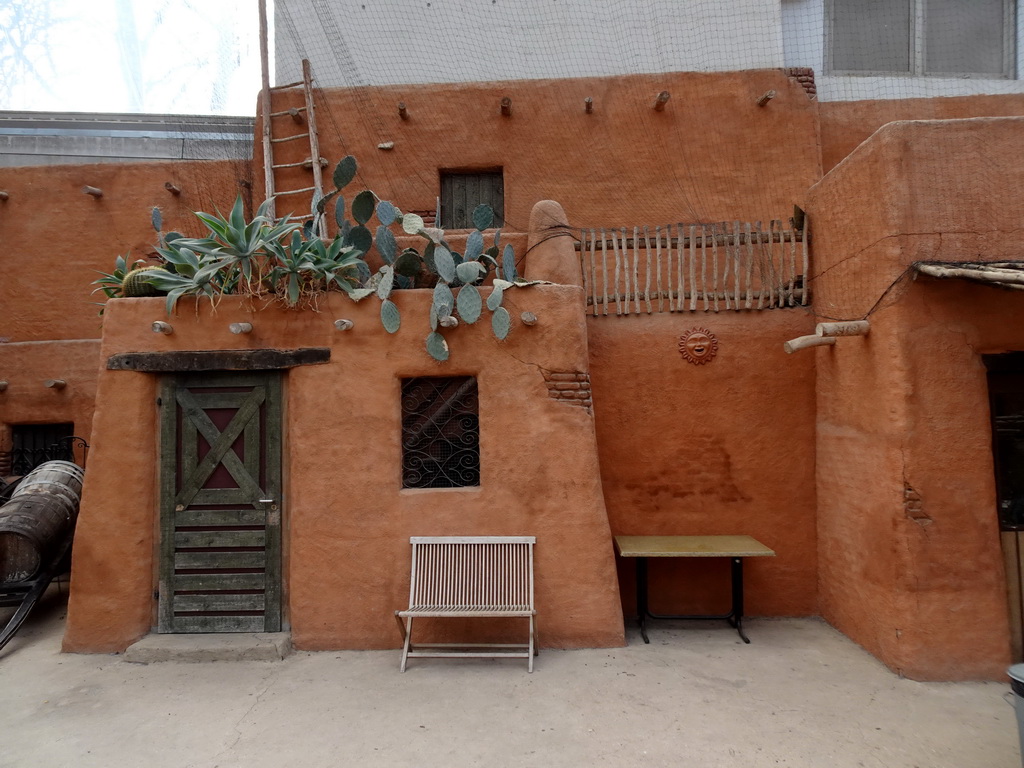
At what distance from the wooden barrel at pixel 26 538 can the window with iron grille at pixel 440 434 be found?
136 inches

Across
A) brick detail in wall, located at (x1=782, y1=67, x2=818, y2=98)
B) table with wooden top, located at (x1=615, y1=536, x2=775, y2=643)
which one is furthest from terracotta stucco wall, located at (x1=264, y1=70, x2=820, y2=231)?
table with wooden top, located at (x1=615, y1=536, x2=775, y2=643)

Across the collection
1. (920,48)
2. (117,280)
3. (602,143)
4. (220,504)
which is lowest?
(220,504)

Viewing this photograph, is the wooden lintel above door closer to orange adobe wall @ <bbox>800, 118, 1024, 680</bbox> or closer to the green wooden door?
the green wooden door

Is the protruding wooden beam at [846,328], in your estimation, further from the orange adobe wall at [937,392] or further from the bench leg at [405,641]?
the bench leg at [405,641]

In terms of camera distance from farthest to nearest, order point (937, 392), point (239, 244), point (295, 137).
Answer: point (295, 137), point (239, 244), point (937, 392)

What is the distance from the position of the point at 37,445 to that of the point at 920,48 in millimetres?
13900

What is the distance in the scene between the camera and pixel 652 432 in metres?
5.89

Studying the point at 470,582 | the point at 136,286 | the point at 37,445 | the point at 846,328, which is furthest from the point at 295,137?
the point at 846,328

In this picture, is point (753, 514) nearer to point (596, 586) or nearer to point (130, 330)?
point (596, 586)

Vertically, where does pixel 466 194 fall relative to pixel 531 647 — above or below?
above

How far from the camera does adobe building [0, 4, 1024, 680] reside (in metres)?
4.49

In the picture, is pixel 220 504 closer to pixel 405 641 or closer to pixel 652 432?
pixel 405 641

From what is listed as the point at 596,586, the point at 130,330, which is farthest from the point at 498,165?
the point at 596,586

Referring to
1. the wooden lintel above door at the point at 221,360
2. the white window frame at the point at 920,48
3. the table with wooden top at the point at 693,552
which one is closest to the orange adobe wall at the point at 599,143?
the white window frame at the point at 920,48
